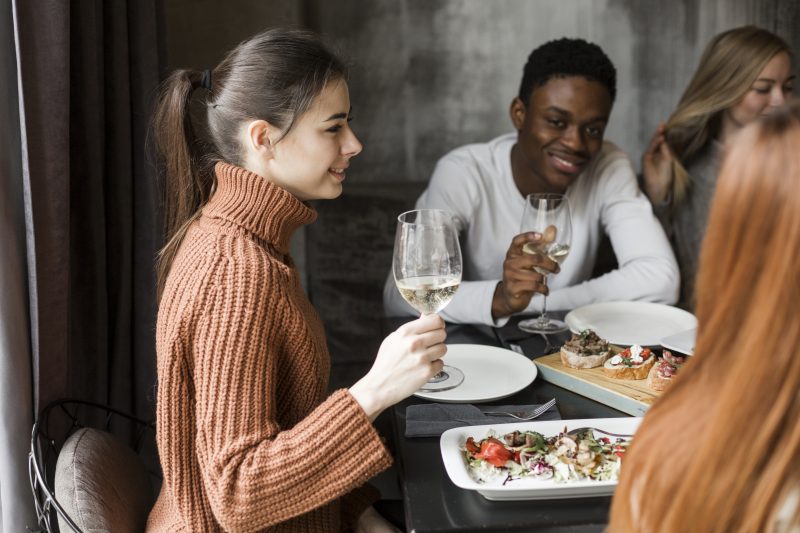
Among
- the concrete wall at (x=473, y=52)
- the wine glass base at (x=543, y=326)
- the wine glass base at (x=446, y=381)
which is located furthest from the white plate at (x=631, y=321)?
the concrete wall at (x=473, y=52)

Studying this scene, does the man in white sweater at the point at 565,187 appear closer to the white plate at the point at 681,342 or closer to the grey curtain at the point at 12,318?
the white plate at the point at 681,342

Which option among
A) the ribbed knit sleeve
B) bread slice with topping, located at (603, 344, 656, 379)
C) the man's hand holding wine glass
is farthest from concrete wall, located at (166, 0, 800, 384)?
the ribbed knit sleeve

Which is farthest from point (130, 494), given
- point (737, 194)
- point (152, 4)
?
point (152, 4)

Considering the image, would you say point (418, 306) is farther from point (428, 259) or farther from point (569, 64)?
point (569, 64)

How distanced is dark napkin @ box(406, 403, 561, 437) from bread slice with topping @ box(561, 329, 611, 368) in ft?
0.44

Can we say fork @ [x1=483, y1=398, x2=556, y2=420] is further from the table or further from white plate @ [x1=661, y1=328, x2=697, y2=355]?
white plate @ [x1=661, y1=328, x2=697, y2=355]

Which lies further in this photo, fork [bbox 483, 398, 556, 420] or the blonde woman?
the blonde woman

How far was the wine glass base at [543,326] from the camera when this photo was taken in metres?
1.72

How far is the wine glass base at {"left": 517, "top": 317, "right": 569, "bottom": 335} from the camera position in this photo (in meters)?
1.72

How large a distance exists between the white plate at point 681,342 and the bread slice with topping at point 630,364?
5.5 inches

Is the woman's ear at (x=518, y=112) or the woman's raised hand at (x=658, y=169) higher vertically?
the woman's ear at (x=518, y=112)

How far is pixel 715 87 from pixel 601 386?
1.65 m

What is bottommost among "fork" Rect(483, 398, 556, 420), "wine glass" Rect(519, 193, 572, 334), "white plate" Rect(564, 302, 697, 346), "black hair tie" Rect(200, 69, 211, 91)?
"white plate" Rect(564, 302, 697, 346)

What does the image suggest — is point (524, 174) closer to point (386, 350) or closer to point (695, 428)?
point (386, 350)
